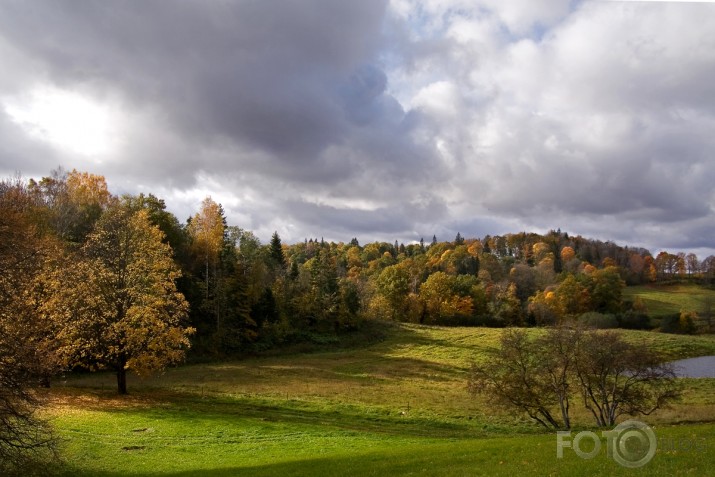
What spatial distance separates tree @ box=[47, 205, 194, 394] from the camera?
99.0 ft

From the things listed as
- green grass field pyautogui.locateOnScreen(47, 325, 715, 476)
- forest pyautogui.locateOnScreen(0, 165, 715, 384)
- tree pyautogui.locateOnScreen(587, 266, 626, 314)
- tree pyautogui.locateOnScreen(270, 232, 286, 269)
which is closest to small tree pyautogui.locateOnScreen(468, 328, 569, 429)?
green grass field pyautogui.locateOnScreen(47, 325, 715, 476)

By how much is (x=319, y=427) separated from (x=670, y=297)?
469 ft

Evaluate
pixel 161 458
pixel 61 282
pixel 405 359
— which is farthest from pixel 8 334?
pixel 405 359

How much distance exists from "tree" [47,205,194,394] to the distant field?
11375 cm

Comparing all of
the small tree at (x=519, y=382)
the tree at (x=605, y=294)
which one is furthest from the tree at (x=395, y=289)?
the small tree at (x=519, y=382)

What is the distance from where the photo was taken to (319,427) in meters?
26.6

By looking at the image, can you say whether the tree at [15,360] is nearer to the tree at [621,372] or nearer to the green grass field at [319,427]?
the green grass field at [319,427]

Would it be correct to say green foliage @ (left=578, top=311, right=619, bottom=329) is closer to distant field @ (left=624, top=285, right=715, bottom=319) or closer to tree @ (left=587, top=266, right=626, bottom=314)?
tree @ (left=587, top=266, right=626, bottom=314)

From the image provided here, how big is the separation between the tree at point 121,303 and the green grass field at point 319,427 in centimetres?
327

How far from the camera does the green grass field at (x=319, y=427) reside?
16.3m

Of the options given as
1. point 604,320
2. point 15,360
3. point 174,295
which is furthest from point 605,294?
point 15,360

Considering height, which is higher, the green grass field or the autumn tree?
the autumn tree

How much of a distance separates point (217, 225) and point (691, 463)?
62.1 metres

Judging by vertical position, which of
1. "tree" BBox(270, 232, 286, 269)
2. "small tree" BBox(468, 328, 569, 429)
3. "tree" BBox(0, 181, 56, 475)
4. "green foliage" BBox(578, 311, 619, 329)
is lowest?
"green foliage" BBox(578, 311, 619, 329)
